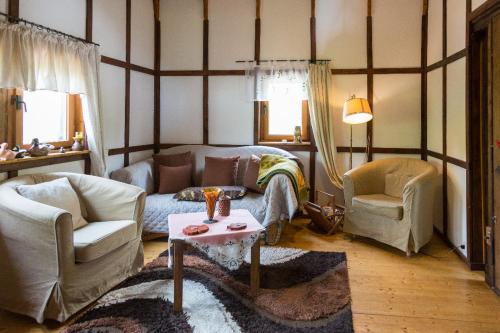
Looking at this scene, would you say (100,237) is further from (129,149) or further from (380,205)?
(380,205)

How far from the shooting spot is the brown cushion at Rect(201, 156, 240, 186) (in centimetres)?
452

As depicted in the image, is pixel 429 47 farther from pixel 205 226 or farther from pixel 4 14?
pixel 4 14

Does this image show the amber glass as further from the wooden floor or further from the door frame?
the door frame

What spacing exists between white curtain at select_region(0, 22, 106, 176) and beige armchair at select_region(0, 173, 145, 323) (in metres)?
0.85

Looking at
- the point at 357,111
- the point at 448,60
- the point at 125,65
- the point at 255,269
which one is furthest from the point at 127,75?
the point at 448,60

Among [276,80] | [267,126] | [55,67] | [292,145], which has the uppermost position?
[276,80]

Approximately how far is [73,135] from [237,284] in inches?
92.8

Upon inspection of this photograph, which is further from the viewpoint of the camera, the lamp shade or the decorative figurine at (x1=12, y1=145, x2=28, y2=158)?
the lamp shade

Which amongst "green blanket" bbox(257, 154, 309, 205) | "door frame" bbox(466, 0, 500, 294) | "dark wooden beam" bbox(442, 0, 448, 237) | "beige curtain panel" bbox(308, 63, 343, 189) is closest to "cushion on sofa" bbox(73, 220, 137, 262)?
"green blanket" bbox(257, 154, 309, 205)

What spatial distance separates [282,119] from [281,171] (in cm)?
148

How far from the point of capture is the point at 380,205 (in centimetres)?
379

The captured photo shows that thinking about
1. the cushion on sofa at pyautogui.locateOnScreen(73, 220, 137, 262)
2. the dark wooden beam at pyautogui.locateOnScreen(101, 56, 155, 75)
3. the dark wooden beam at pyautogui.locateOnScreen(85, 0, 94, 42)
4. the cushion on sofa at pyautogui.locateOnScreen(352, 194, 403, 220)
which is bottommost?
the cushion on sofa at pyautogui.locateOnScreen(73, 220, 137, 262)

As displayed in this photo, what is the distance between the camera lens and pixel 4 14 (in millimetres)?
2838

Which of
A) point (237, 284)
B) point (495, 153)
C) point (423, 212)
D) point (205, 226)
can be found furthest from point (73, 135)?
point (495, 153)
